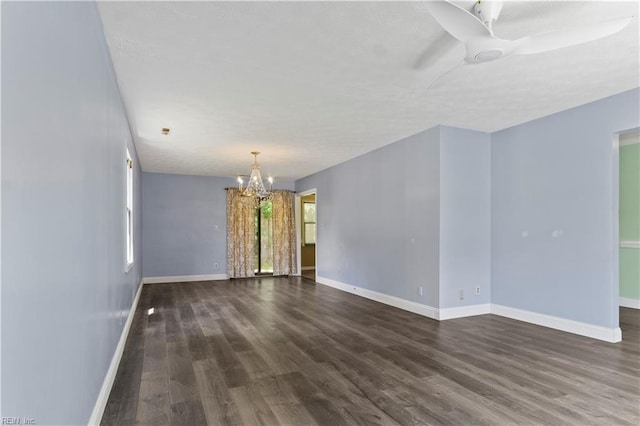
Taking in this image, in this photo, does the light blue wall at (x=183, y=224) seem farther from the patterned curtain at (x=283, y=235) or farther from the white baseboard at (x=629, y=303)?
the white baseboard at (x=629, y=303)

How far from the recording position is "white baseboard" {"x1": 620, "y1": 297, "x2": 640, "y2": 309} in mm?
5555

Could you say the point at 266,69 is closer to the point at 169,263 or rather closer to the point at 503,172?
the point at 503,172

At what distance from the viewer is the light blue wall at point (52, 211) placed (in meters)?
0.99

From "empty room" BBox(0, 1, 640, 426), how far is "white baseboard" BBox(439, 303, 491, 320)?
0.10 ft

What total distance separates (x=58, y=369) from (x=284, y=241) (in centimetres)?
824

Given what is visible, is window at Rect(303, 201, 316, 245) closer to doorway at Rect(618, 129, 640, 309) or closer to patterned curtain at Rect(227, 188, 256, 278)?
patterned curtain at Rect(227, 188, 256, 278)

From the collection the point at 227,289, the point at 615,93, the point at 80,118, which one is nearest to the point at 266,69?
the point at 80,118

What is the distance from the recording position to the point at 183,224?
8.73m

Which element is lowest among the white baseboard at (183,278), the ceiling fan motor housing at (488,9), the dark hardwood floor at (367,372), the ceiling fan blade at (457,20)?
the white baseboard at (183,278)

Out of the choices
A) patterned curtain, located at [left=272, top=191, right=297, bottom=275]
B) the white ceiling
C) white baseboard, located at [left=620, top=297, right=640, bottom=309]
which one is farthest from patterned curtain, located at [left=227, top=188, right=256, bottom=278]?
white baseboard, located at [left=620, top=297, right=640, bottom=309]

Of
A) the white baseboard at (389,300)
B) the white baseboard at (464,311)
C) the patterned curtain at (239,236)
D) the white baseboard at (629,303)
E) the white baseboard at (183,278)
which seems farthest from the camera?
the patterned curtain at (239,236)

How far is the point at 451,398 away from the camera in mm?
2584

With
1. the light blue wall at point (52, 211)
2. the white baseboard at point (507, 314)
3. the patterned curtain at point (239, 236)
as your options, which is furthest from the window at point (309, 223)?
the light blue wall at point (52, 211)

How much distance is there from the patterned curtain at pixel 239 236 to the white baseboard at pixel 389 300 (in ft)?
7.79
